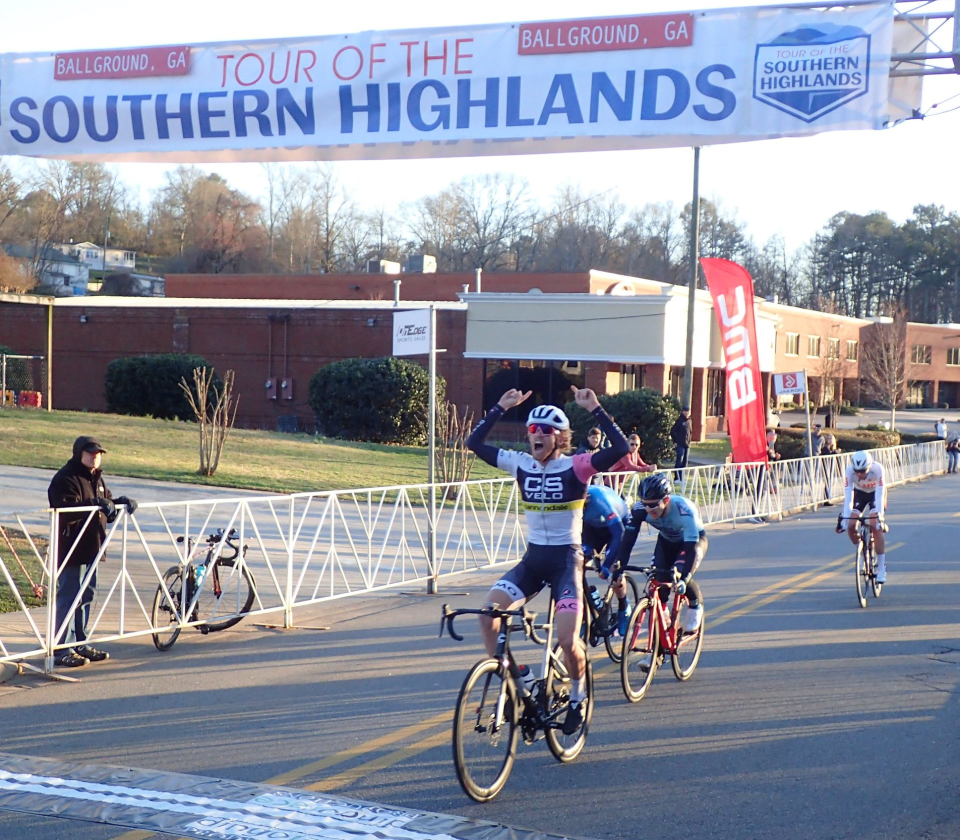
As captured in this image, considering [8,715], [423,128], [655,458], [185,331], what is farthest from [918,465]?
[8,715]

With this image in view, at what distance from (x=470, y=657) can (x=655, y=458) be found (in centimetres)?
2416

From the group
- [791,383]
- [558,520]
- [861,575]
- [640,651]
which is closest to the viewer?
[558,520]

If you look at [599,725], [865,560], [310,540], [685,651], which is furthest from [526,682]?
[310,540]

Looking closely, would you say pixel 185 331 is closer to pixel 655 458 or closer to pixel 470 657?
pixel 655 458

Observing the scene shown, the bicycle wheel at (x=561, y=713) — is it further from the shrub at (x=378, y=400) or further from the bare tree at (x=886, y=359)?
the bare tree at (x=886, y=359)

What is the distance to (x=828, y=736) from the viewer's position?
6.62m

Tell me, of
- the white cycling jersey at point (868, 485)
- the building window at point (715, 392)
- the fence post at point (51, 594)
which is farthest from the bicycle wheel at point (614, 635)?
the building window at point (715, 392)

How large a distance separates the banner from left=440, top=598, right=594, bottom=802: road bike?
12.9 ft

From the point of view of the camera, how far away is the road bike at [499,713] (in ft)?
17.0

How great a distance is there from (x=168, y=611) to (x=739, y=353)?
14.5 m

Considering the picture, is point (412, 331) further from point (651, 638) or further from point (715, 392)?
point (715, 392)

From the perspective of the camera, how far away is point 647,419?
32125 millimetres

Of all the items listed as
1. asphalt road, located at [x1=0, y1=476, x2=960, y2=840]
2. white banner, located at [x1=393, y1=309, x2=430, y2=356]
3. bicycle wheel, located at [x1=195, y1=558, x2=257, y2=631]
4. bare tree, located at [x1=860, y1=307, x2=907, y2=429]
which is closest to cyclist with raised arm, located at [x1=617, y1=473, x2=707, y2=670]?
asphalt road, located at [x1=0, y1=476, x2=960, y2=840]

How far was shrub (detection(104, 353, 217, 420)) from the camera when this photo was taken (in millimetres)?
36250
